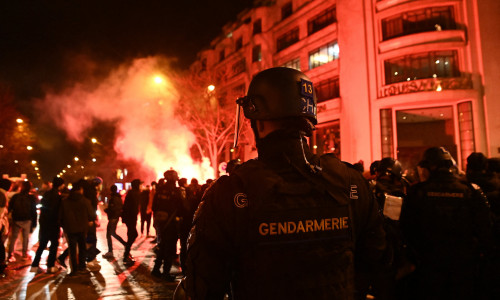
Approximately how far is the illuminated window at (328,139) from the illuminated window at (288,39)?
8042 millimetres

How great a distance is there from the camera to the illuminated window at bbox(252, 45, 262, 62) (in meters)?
29.7

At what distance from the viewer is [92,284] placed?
5734mm

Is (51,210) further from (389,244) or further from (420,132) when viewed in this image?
(420,132)

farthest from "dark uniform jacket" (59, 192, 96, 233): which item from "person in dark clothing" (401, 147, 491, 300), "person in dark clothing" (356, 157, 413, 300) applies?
"person in dark clothing" (401, 147, 491, 300)

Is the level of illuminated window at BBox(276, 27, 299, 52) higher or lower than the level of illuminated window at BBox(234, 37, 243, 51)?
lower

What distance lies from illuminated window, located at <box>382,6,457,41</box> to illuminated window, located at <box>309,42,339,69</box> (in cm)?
402

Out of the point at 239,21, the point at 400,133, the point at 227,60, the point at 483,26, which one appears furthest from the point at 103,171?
the point at 483,26

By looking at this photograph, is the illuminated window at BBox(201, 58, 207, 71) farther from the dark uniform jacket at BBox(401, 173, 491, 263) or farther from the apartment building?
the dark uniform jacket at BBox(401, 173, 491, 263)

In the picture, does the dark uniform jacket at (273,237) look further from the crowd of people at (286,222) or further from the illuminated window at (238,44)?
the illuminated window at (238,44)

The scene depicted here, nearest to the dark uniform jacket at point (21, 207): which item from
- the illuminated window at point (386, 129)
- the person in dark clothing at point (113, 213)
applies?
the person in dark clothing at point (113, 213)

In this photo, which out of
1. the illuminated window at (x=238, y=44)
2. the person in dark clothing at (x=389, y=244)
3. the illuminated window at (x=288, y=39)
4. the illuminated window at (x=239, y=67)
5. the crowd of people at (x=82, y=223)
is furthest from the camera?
the illuminated window at (x=238, y=44)

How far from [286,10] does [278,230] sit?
29.5 metres

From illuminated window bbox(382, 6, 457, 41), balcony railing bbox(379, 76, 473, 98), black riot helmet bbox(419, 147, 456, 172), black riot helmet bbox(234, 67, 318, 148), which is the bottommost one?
black riot helmet bbox(419, 147, 456, 172)

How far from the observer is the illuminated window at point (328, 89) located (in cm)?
2225
